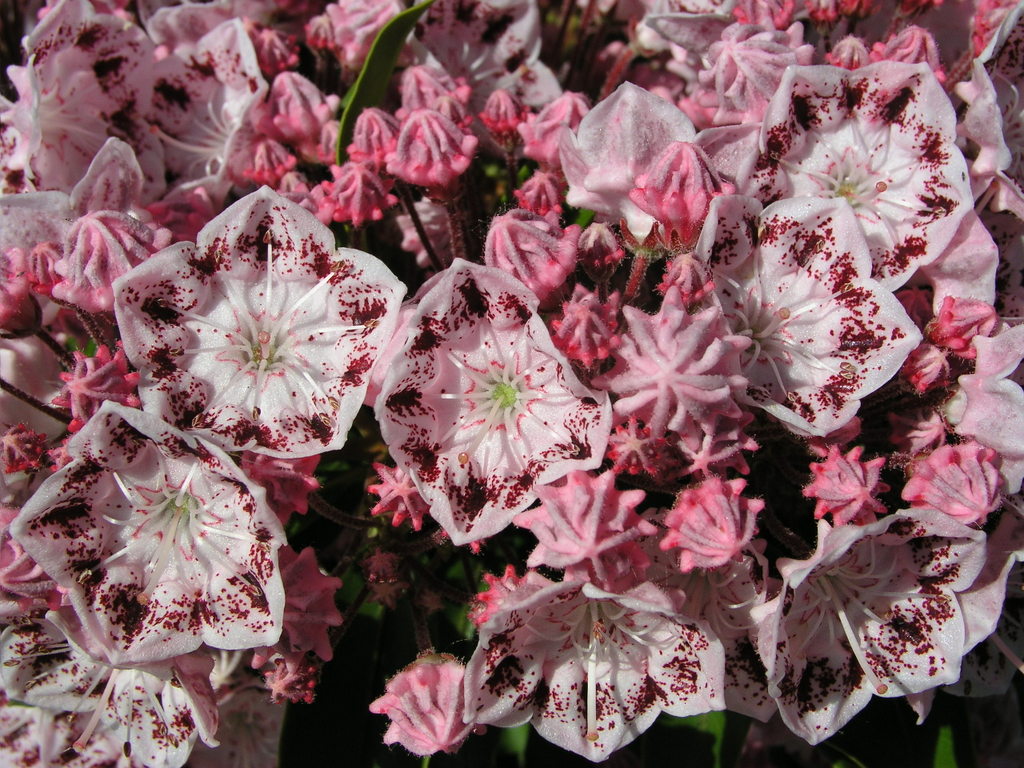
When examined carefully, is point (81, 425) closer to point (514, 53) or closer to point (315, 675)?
point (315, 675)

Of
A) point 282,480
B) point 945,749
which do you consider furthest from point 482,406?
point 945,749

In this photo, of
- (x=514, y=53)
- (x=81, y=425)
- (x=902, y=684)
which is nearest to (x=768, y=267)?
(x=902, y=684)

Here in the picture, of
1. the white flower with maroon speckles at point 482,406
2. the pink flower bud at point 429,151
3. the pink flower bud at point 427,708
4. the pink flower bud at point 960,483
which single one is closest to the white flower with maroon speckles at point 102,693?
the pink flower bud at point 427,708

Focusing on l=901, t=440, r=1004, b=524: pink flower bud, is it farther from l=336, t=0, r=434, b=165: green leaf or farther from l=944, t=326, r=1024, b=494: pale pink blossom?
l=336, t=0, r=434, b=165: green leaf

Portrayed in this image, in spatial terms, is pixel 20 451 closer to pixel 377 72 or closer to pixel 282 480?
pixel 282 480

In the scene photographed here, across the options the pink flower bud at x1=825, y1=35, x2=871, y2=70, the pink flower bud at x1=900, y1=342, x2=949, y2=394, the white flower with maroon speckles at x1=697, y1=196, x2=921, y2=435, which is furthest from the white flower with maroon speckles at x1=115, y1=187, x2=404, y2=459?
the pink flower bud at x1=825, y1=35, x2=871, y2=70

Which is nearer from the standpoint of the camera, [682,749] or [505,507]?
[505,507]

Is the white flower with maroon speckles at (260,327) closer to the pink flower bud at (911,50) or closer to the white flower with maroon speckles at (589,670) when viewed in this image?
the white flower with maroon speckles at (589,670)
